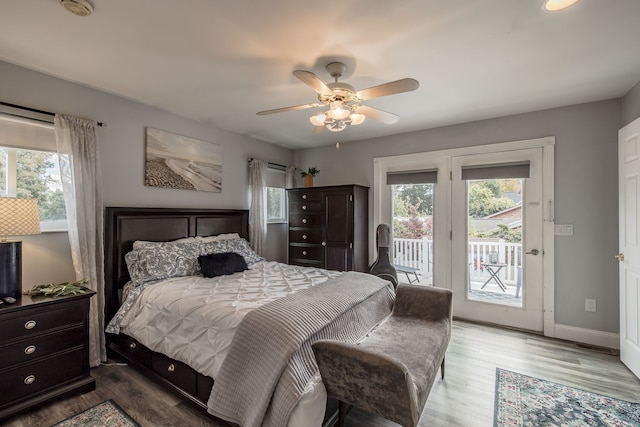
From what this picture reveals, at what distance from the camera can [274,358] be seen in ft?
5.09

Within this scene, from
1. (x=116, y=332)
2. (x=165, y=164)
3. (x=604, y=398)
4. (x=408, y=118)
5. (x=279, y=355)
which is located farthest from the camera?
(x=408, y=118)

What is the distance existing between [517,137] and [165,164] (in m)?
4.18

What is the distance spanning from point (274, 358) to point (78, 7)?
2266 millimetres

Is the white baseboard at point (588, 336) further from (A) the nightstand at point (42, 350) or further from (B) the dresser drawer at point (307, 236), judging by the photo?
(A) the nightstand at point (42, 350)

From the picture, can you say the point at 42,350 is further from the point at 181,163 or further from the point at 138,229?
the point at 181,163

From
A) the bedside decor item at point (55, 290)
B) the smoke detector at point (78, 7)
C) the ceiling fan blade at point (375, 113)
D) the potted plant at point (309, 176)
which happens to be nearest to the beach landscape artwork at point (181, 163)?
the bedside decor item at point (55, 290)

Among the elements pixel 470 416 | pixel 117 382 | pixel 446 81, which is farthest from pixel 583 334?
pixel 117 382

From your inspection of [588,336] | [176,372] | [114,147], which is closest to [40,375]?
[176,372]

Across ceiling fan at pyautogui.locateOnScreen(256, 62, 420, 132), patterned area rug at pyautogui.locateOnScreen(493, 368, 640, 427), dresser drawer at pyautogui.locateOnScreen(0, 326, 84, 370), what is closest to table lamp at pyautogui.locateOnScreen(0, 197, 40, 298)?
dresser drawer at pyautogui.locateOnScreen(0, 326, 84, 370)

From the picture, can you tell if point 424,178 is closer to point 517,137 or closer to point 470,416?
point 517,137

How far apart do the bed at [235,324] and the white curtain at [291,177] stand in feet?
6.12

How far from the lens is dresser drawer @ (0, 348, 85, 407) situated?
6.36 ft

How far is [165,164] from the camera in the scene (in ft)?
11.1

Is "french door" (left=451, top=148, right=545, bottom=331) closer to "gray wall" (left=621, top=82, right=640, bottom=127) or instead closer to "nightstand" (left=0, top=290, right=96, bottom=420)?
"gray wall" (left=621, top=82, right=640, bottom=127)
